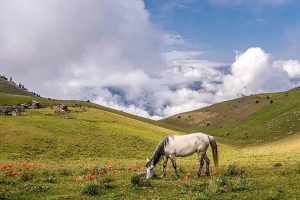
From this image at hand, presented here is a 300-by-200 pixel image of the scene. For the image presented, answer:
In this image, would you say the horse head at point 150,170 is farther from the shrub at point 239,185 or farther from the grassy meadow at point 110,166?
the shrub at point 239,185

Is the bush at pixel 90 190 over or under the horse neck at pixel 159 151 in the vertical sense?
→ under

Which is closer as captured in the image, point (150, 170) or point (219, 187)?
point (219, 187)

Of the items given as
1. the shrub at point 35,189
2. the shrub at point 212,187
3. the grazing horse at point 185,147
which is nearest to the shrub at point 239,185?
the shrub at point 212,187

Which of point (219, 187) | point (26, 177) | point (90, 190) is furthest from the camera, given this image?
point (26, 177)

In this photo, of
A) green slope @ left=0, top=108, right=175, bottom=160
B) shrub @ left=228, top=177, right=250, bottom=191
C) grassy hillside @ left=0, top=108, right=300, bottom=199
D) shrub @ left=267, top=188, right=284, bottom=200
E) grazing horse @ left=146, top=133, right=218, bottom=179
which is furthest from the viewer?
green slope @ left=0, top=108, right=175, bottom=160

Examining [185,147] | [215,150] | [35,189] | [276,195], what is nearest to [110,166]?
[185,147]

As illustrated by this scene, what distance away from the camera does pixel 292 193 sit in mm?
20094

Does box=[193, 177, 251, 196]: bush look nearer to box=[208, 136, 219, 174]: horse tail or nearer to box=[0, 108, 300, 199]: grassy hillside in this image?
box=[0, 108, 300, 199]: grassy hillside

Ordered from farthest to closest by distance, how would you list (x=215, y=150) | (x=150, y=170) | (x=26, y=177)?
1. (x=215, y=150)
2. (x=26, y=177)
3. (x=150, y=170)

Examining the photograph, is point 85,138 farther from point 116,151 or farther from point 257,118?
point 257,118

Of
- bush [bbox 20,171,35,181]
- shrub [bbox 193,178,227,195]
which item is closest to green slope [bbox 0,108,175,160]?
bush [bbox 20,171,35,181]

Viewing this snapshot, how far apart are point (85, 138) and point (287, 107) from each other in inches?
5119

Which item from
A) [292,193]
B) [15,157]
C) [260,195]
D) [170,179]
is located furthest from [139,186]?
[15,157]

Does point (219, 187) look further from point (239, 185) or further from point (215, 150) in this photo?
point (215, 150)
